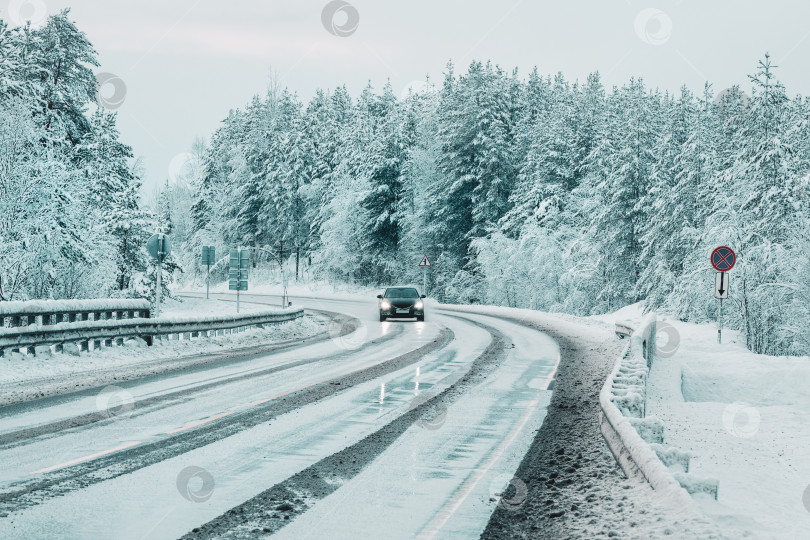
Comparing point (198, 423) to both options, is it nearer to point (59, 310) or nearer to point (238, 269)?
point (59, 310)

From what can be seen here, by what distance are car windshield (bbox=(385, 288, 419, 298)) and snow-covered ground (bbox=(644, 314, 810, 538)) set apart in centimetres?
1263

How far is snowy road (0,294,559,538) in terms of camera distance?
5.10 meters

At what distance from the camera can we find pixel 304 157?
245 feet

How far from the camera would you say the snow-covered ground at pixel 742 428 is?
20.1 feet

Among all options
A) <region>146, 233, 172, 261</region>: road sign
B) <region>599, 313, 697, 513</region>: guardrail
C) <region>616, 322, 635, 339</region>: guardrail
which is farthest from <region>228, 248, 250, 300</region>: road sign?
<region>599, 313, 697, 513</region>: guardrail

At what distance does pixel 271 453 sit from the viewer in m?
7.10

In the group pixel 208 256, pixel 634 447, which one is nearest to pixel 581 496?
pixel 634 447

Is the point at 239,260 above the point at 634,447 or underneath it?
above

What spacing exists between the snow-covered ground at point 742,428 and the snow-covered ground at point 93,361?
30.9ft

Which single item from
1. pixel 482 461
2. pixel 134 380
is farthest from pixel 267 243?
pixel 482 461

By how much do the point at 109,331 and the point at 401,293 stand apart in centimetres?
1615

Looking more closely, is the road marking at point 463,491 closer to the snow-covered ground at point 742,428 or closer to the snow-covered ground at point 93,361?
the snow-covered ground at point 742,428

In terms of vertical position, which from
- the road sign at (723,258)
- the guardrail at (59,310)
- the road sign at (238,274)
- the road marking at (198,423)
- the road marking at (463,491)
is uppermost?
the road sign at (723,258)

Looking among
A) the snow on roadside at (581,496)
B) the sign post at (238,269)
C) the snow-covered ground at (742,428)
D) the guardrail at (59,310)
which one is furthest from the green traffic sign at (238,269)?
the snow on roadside at (581,496)
